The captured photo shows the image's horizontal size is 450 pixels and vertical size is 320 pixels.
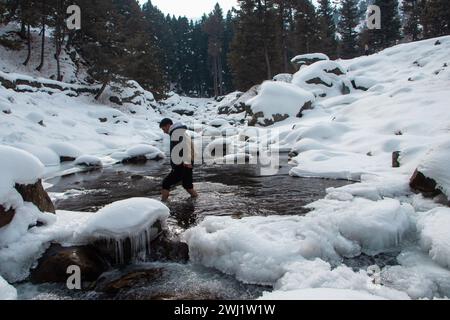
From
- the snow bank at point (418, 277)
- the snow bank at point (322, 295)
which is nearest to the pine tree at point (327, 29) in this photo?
the snow bank at point (418, 277)

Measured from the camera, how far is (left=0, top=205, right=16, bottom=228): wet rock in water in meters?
4.74

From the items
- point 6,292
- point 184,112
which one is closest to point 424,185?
point 6,292

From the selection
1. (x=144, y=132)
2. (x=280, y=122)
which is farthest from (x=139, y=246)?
(x=144, y=132)

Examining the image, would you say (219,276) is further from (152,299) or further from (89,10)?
(89,10)

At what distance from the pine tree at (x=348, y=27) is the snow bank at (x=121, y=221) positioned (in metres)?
43.9

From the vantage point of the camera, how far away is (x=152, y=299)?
3977mm

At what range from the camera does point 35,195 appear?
17.9 ft

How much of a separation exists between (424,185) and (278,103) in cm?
1402

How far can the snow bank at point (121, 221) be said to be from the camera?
4.84m

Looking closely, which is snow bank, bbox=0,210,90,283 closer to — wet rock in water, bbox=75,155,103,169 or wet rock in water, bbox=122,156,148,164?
wet rock in water, bbox=75,155,103,169

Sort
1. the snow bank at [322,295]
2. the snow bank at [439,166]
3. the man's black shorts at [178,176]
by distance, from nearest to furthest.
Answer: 1. the snow bank at [322,295]
2. the snow bank at [439,166]
3. the man's black shorts at [178,176]

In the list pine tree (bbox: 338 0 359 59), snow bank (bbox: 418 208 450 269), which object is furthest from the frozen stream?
pine tree (bbox: 338 0 359 59)

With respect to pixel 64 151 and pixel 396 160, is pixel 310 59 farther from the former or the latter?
pixel 396 160

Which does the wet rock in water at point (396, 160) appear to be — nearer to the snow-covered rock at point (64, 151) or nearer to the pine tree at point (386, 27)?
the snow-covered rock at point (64, 151)
